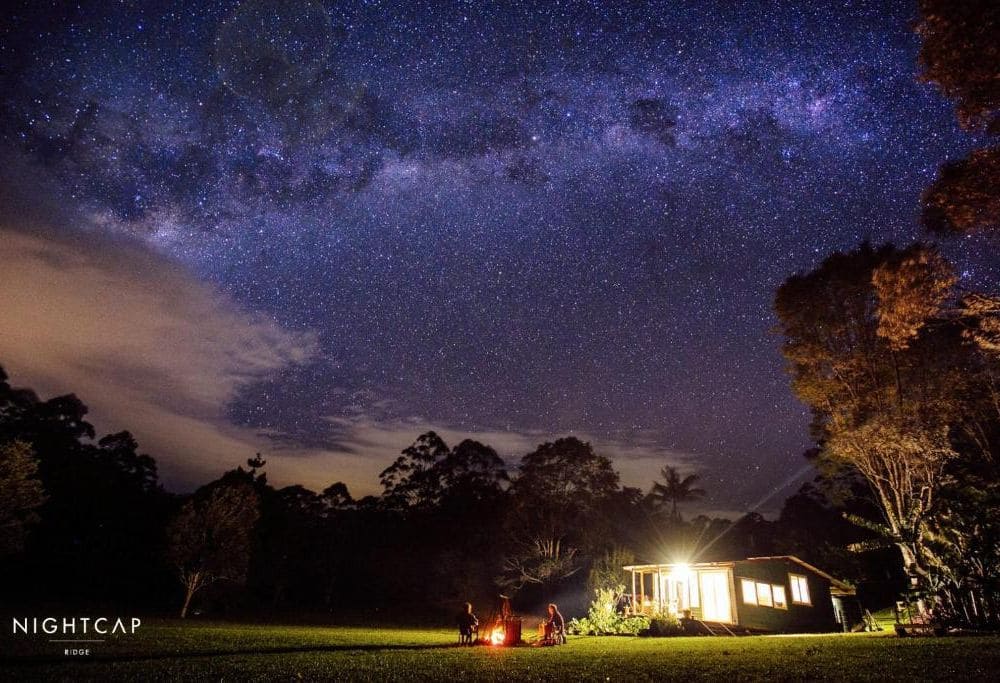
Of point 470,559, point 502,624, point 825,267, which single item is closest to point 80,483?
point 470,559

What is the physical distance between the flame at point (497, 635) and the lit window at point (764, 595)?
18.4 metres

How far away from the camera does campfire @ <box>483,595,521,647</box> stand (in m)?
16.2

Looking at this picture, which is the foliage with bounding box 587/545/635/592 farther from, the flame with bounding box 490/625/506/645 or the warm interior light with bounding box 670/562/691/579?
the flame with bounding box 490/625/506/645

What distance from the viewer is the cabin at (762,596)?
26.8m

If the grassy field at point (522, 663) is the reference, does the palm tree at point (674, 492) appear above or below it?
above

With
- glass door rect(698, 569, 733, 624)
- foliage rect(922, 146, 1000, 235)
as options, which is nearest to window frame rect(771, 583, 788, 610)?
glass door rect(698, 569, 733, 624)

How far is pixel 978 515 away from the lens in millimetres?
12695

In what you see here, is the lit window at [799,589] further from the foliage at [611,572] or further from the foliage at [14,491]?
the foliage at [14,491]

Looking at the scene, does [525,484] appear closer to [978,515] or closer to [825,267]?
[825,267]

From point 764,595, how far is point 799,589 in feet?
5.77

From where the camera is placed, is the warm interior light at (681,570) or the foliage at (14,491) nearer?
the foliage at (14,491)

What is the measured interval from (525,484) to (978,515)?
31.2 m

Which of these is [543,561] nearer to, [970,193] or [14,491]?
[14,491]

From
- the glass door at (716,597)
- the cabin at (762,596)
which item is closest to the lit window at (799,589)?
the cabin at (762,596)
